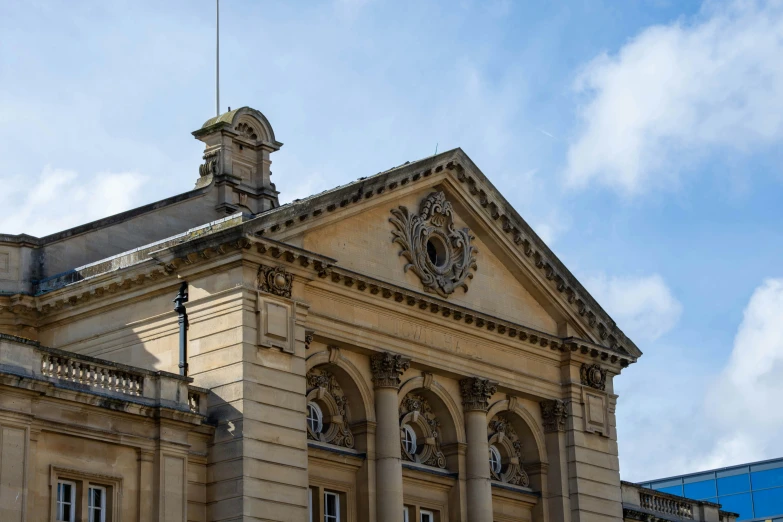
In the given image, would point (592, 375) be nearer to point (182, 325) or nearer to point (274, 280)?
point (274, 280)

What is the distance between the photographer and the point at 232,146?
52.8 m

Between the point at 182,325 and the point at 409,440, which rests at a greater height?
the point at 182,325

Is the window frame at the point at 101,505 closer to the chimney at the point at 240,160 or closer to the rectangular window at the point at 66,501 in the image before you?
the rectangular window at the point at 66,501

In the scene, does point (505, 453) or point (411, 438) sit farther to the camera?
point (505, 453)

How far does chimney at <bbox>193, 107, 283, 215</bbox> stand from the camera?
5228 cm

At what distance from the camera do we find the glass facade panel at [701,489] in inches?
3253

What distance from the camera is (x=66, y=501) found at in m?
38.2

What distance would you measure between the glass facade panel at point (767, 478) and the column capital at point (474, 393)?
3558 centimetres

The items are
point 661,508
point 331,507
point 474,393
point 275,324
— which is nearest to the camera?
point 275,324

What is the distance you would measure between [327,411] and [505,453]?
7.48 m

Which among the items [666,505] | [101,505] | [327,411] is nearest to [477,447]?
[327,411]

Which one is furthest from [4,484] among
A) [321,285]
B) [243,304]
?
[321,285]

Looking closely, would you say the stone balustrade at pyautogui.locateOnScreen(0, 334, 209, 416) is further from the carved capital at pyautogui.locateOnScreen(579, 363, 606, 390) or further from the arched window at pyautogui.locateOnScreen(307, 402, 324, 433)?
the carved capital at pyautogui.locateOnScreen(579, 363, 606, 390)

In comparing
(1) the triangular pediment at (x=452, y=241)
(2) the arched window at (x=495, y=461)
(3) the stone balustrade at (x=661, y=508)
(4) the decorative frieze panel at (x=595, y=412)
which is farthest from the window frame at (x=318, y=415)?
(3) the stone balustrade at (x=661, y=508)
